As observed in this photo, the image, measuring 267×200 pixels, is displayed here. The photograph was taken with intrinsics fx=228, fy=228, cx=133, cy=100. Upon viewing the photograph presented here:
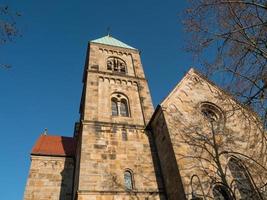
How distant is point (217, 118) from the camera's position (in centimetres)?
1278

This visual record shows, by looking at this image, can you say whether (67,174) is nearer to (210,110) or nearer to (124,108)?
(124,108)

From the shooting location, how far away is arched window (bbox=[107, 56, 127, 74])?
60.4 feet

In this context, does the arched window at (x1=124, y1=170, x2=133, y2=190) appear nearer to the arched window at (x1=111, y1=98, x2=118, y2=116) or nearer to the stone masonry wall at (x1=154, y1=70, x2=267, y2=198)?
the stone masonry wall at (x1=154, y1=70, x2=267, y2=198)

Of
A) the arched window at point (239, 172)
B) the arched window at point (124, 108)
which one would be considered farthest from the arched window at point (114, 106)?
the arched window at point (239, 172)

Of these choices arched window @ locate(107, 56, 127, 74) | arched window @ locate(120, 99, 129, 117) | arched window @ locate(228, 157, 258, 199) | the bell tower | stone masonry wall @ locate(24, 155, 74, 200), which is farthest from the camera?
arched window @ locate(107, 56, 127, 74)

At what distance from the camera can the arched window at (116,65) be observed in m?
18.4

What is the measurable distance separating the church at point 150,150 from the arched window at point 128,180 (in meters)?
0.05

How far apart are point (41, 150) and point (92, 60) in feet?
24.8

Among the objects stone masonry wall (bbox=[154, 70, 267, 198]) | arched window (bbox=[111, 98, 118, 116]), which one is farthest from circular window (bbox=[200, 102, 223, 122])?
arched window (bbox=[111, 98, 118, 116])

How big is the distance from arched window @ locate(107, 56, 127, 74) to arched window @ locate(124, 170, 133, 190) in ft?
30.6

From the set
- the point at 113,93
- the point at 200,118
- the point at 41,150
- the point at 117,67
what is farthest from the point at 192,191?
the point at 117,67

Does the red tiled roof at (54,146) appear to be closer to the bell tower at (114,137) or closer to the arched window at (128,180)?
the bell tower at (114,137)

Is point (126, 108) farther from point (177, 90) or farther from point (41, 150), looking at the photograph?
point (41, 150)

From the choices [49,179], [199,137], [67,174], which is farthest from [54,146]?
[199,137]
